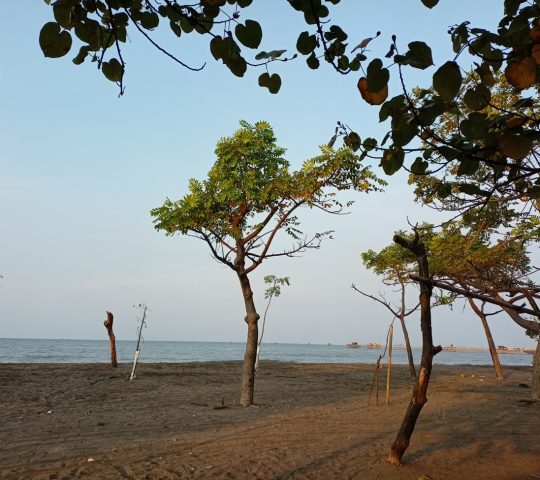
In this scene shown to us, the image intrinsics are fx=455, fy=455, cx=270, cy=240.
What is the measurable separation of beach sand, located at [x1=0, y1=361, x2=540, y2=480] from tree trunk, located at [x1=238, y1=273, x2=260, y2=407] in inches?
17.2

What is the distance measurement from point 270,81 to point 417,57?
0.59m

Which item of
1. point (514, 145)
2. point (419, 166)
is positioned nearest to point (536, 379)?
point (419, 166)

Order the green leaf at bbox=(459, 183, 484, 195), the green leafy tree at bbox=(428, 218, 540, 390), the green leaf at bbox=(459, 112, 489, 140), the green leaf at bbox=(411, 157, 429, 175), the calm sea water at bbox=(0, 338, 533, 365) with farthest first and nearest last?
the calm sea water at bbox=(0, 338, 533, 365), the green leafy tree at bbox=(428, 218, 540, 390), the green leaf at bbox=(411, 157, 429, 175), the green leaf at bbox=(459, 183, 484, 195), the green leaf at bbox=(459, 112, 489, 140)

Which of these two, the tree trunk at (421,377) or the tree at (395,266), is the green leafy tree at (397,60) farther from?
the tree at (395,266)

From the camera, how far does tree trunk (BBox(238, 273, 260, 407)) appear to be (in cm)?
1030

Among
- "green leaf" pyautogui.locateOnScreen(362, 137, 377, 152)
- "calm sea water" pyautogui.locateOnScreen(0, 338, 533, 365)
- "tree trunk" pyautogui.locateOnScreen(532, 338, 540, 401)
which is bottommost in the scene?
"calm sea water" pyautogui.locateOnScreen(0, 338, 533, 365)

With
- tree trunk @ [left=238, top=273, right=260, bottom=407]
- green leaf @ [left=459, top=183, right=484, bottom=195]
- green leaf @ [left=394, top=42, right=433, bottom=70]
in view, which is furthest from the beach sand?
green leaf @ [left=394, top=42, right=433, bottom=70]

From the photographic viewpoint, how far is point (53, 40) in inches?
52.7

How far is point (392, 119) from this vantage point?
159 cm

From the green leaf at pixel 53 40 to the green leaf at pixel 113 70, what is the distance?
33 cm

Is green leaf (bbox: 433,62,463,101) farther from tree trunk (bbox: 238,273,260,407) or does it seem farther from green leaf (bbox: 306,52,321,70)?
tree trunk (bbox: 238,273,260,407)

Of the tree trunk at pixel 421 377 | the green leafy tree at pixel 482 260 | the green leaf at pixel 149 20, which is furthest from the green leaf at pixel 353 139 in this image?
the green leafy tree at pixel 482 260

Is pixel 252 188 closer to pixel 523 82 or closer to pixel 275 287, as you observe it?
pixel 523 82

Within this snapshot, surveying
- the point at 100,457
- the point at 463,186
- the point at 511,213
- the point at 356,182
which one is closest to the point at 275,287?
the point at 356,182
